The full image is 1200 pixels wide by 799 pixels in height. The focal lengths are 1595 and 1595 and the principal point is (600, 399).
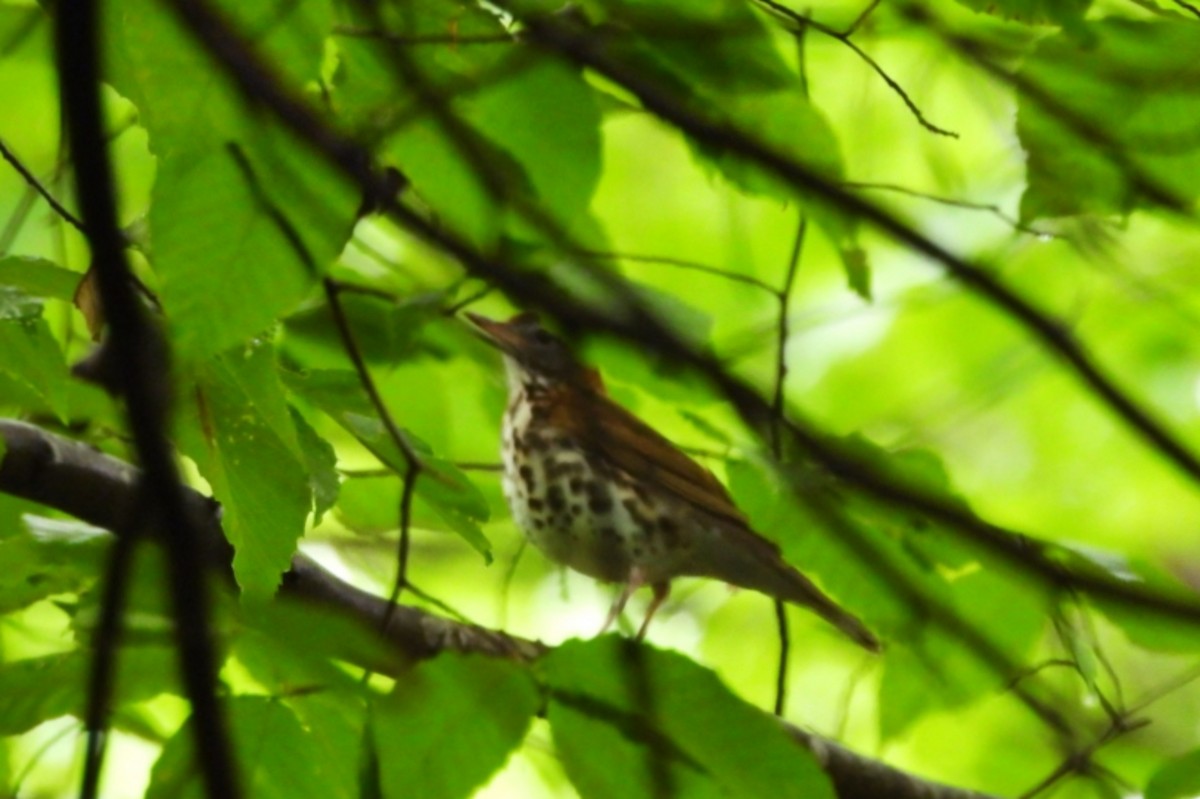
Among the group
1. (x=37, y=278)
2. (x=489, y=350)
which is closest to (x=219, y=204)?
(x=37, y=278)

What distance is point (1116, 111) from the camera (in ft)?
4.21

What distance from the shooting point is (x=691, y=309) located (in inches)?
56.8

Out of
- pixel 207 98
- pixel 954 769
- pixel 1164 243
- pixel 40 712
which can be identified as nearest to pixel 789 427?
pixel 207 98

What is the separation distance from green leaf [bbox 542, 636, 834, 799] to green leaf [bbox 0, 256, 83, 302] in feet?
1.39

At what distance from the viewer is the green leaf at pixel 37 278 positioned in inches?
42.9

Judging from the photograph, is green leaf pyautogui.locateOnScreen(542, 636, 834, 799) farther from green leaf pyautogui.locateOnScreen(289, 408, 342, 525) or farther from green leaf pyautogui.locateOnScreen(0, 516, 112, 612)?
green leaf pyautogui.locateOnScreen(0, 516, 112, 612)

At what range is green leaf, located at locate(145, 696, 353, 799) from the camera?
112cm

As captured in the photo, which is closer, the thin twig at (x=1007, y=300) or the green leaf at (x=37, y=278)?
the thin twig at (x=1007, y=300)

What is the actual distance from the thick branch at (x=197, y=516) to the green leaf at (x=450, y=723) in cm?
21

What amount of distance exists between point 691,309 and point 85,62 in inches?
36.3

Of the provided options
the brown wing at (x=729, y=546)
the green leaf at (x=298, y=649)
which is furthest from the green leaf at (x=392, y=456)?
the brown wing at (x=729, y=546)

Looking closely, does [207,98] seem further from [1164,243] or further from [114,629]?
[1164,243]

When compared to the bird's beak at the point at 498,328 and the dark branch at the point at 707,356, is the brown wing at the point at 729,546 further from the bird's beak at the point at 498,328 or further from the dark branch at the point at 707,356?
the dark branch at the point at 707,356

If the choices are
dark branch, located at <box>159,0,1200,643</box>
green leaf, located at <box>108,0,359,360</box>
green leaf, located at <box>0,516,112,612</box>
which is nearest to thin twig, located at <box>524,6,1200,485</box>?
dark branch, located at <box>159,0,1200,643</box>
